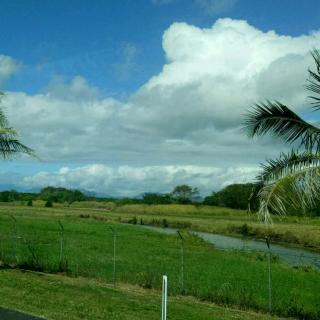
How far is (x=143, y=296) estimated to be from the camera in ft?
56.4

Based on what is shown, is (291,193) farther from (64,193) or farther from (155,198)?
(64,193)

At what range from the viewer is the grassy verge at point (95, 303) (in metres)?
12.2

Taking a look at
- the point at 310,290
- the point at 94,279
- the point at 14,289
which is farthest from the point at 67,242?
the point at 14,289

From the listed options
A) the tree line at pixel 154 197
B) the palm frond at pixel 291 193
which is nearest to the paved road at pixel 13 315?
the palm frond at pixel 291 193

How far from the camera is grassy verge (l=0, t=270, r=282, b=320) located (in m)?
12.2

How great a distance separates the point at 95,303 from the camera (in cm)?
1388

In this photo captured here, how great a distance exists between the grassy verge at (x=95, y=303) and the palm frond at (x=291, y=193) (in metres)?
3.23

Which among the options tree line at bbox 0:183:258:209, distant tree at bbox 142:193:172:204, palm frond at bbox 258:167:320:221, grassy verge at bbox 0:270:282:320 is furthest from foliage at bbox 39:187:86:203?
palm frond at bbox 258:167:320:221

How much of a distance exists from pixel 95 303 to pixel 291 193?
5.21 meters

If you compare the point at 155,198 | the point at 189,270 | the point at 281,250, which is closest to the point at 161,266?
the point at 189,270

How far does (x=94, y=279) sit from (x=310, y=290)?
7756 mm

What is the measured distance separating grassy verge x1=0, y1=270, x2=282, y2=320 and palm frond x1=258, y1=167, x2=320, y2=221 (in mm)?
3229

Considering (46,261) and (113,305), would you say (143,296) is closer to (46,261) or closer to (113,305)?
(113,305)

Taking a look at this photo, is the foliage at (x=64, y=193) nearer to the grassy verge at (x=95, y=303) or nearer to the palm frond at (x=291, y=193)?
the grassy verge at (x=95, y=303)
